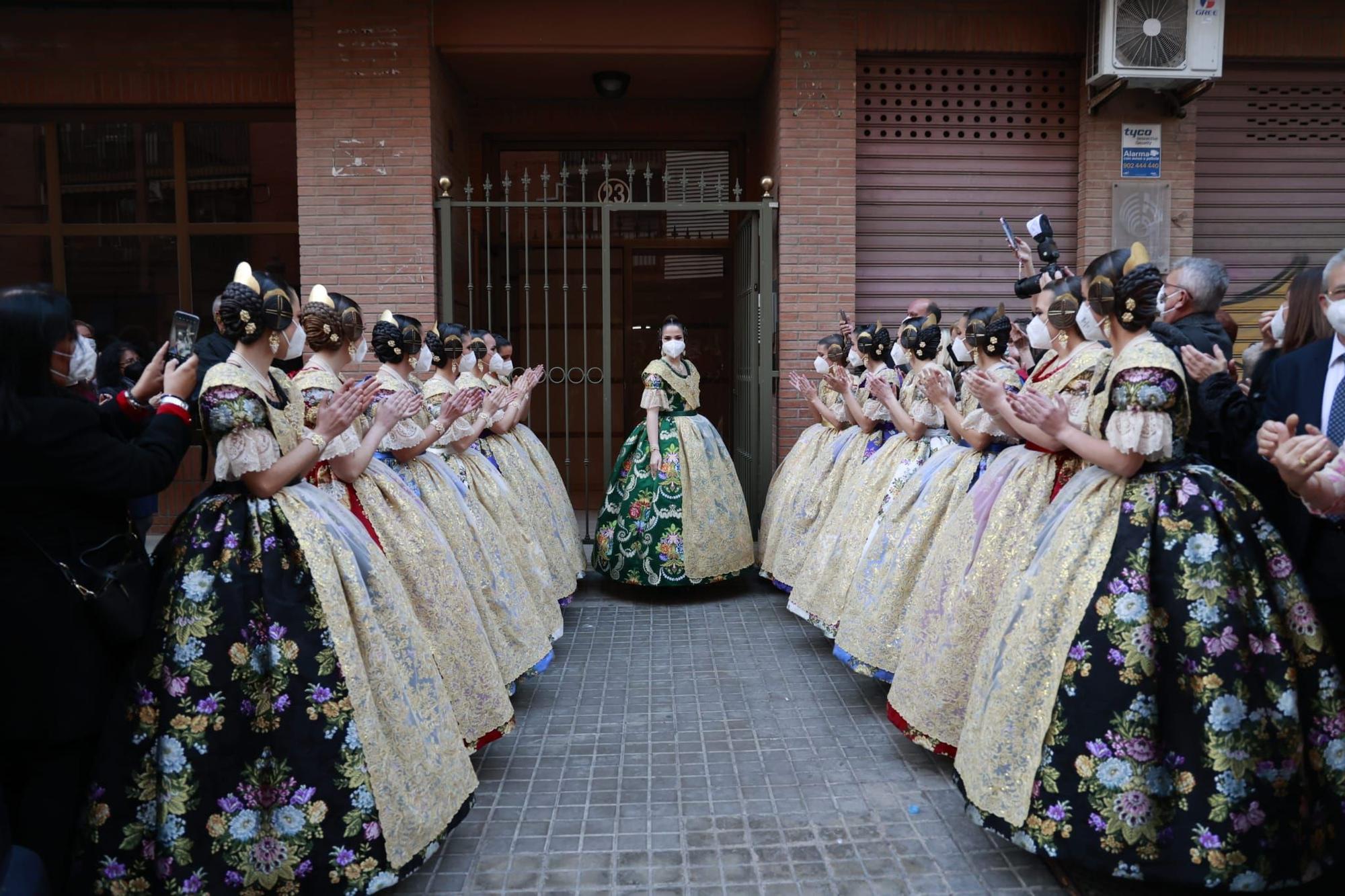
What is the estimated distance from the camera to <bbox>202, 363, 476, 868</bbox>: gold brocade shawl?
8.68ft

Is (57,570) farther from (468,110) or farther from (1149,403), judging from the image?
(468,110)

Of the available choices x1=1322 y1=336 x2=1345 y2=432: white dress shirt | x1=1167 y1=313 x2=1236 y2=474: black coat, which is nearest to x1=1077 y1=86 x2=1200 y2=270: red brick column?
x1=1167 y1=313 x2=1236 y2=474: black coat

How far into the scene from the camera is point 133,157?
8148 millimetres

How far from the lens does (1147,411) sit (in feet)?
8.84

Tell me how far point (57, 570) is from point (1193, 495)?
10.6ft

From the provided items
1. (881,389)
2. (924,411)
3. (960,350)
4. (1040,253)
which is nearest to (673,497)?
(881,389)

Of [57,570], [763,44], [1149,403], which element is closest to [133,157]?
[763,44]

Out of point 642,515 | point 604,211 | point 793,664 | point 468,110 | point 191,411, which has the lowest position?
point 793,664

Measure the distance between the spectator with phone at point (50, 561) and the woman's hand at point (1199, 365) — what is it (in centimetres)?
324

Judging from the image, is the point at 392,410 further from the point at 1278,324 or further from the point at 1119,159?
the point at 1119,159

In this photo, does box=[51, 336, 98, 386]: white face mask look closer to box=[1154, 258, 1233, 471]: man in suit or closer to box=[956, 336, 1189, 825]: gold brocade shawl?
box=[956, 336, 1189, 825]: gold brocade shawl

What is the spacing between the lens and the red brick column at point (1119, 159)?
24.7 ft

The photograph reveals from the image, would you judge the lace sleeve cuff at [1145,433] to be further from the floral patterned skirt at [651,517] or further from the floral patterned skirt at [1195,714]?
the floral patterned skirt at [651,517]

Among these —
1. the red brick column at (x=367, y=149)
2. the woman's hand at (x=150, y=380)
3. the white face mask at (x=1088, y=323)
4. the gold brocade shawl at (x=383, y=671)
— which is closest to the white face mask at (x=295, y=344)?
the gold brocade shawl at (x=383, y=671)
